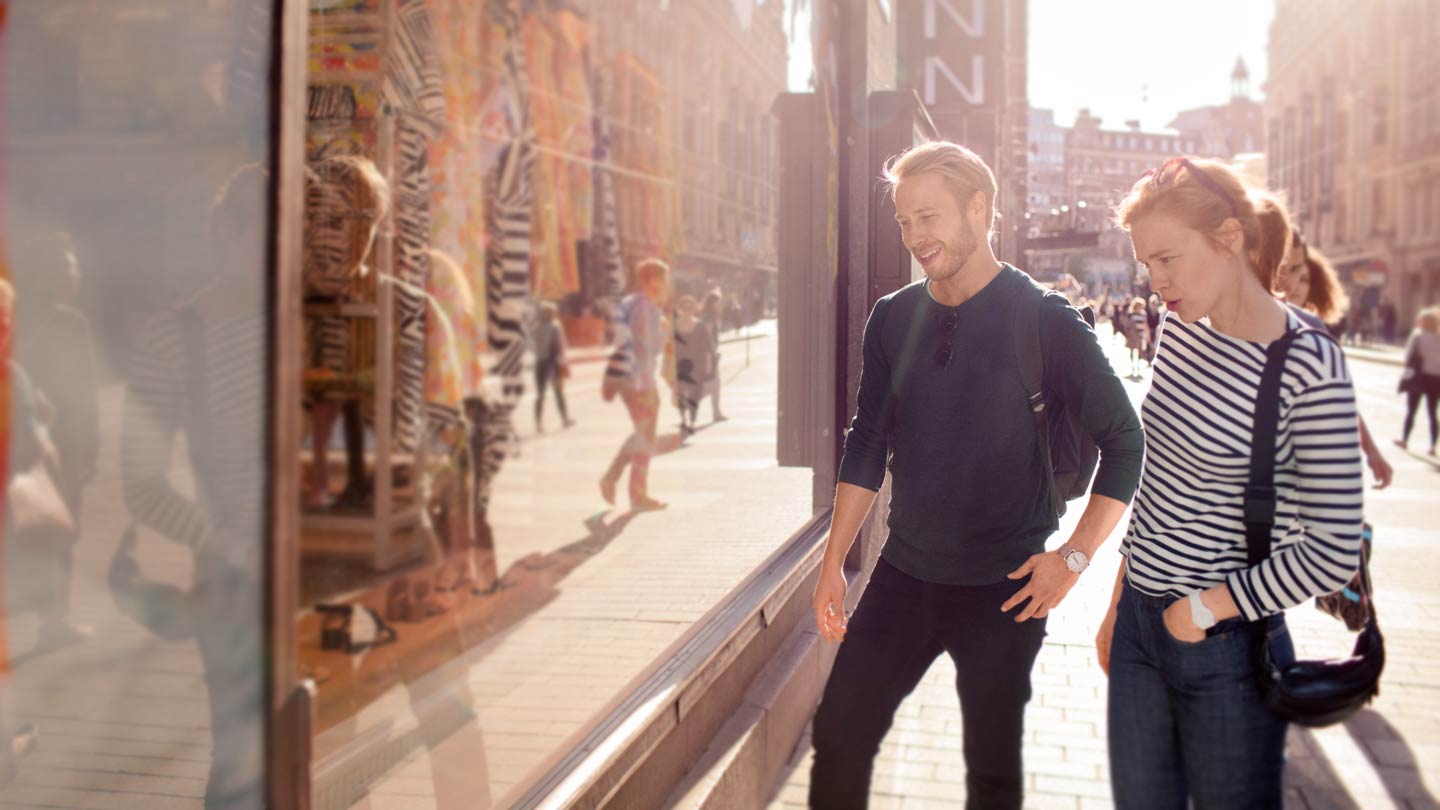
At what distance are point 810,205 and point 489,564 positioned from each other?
8.82 feet

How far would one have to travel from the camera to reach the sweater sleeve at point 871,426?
2760mm

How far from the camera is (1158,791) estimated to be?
2.35m

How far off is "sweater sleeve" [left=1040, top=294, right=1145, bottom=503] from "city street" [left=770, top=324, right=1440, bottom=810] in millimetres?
1609

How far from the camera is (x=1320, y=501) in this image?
2.07m

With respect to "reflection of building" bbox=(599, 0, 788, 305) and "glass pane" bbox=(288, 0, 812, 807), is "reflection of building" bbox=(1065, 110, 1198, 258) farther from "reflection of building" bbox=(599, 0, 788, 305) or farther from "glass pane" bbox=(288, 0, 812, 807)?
"glass pane" bbox=(288, 0, 812, 807)

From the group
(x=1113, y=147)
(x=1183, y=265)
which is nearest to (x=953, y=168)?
(x=1183, y=265)

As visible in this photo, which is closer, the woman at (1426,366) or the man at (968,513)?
the man at (968,513)

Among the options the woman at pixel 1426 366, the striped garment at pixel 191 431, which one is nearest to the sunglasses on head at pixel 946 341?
the striped garment at pixel 191 431

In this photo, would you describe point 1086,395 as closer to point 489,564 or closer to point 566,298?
point 566,298

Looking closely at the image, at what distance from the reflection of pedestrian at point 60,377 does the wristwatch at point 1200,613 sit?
1.73 metres

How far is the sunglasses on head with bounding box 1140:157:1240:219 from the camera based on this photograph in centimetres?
230

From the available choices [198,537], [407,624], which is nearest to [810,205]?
[407,624]

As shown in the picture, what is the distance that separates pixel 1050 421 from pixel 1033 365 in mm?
155

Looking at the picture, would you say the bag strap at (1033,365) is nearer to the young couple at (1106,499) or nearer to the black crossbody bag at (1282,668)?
the young couple at (1106,499)
